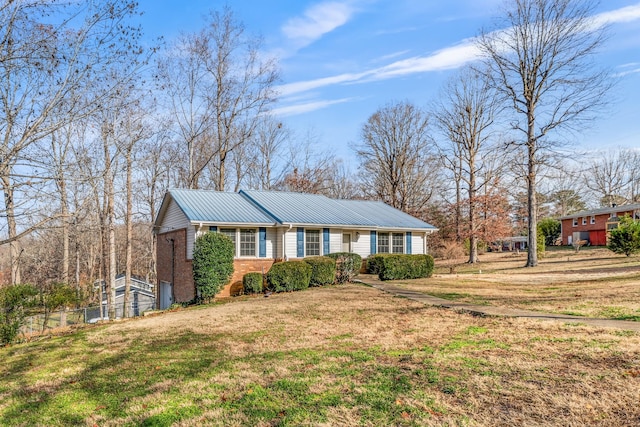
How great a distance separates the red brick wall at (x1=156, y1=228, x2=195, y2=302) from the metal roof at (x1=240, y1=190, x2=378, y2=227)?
407 cm

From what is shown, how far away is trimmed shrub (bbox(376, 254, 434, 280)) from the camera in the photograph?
1856 cm

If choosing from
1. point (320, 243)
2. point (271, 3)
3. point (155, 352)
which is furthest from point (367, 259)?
point (155, 352)

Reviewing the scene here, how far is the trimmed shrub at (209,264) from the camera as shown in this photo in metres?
15.9

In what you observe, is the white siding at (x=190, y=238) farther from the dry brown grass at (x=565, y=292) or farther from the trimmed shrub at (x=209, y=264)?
the dry brown grass at (x=565, y=292)

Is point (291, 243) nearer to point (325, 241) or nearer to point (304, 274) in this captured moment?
point (325, 241)

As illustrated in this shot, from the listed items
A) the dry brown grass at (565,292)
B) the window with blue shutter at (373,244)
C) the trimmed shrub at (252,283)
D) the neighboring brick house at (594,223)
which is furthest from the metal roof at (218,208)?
the neighboring brick house at (594,223)

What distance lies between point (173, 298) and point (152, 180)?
14.6 m

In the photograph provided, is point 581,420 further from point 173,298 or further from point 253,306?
point 173,298

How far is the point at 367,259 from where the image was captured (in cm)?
2112

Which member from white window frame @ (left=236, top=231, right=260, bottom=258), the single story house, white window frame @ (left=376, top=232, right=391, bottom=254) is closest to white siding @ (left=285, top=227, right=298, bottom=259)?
the single story house

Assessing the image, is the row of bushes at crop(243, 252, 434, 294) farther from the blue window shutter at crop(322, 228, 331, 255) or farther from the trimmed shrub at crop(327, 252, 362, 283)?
the blue window shutter at crop(322, 228, 331, 255)

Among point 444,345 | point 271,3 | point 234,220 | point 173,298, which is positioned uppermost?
point 271,3

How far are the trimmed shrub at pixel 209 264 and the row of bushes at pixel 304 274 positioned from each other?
1404mm

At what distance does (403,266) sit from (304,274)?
4.77m
